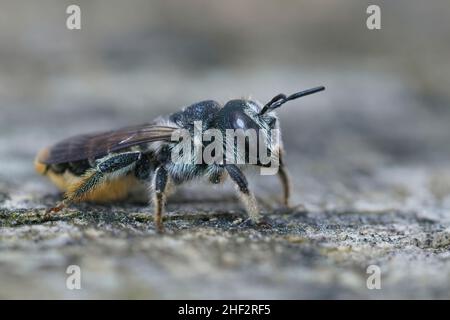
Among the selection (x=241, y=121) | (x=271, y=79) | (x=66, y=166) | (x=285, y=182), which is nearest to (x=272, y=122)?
(x=241, y=121)

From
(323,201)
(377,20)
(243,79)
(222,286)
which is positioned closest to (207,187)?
(323,201)

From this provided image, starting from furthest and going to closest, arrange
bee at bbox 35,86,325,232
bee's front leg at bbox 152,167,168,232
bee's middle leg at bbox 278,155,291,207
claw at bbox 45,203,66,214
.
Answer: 1. bee's middle leg at bbox 278,155,291,207
2. bee at bbox 35,86,325,232
3. claw at bbox 45,203,66,214
4. bee's front leg at bbox 152,167,168,232

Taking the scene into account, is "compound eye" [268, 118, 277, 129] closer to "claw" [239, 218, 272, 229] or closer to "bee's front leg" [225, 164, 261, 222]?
"bee's front leg" [225, 164, 261, 222]

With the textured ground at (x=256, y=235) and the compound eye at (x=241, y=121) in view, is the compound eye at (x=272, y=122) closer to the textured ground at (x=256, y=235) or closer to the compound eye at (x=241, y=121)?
the compound eye at (x=241, y=121)

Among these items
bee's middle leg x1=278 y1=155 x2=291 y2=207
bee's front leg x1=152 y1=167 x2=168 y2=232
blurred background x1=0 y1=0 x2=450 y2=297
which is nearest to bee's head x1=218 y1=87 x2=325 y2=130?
bee's middle leg x1=278 y1=155 x2=291 y2=207

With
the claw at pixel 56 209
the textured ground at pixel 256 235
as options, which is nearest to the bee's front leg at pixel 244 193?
the textured ground at pixel 256 235
